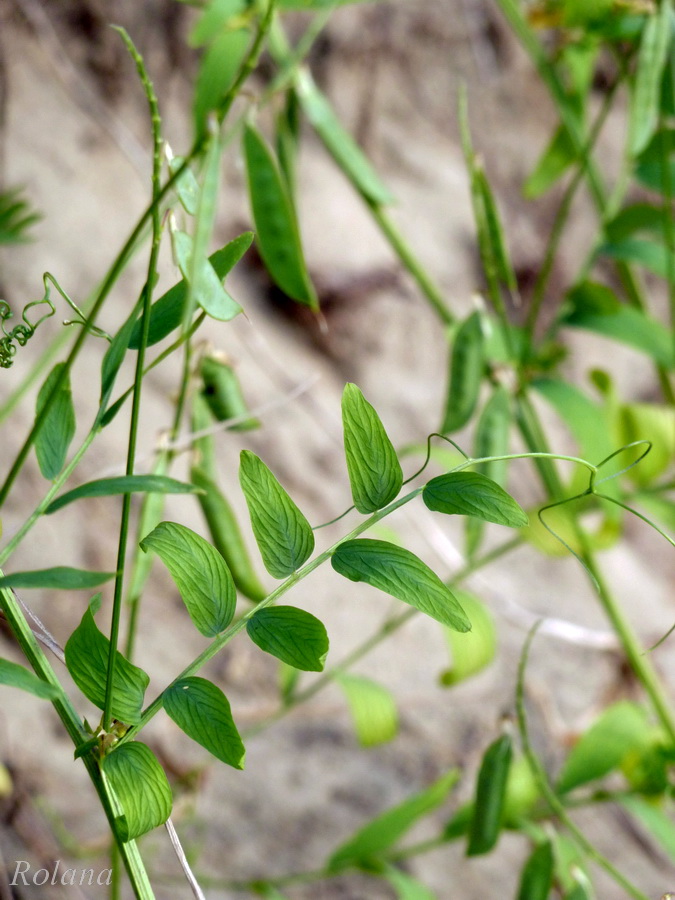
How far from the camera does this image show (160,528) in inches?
12.3

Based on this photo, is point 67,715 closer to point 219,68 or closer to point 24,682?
point 24,682

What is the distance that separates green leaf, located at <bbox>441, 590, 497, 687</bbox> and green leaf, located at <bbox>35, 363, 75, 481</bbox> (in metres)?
0.47

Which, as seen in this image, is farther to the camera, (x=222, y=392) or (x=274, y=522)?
(x=222, y=392)

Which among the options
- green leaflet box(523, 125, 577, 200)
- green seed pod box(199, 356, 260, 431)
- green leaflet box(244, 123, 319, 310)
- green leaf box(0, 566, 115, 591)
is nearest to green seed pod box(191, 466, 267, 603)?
green seed pod box(199, 356, 260, 431)

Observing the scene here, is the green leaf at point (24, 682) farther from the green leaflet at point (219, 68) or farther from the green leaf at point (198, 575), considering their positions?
the green leaflet at point (219, 68)

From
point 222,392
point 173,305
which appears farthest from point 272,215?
point 173,305

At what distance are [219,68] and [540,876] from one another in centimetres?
61

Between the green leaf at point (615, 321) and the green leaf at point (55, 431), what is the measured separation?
1.70 ft

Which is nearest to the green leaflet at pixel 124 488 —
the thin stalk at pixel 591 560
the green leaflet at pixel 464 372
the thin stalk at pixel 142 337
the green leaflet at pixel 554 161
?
the thin stalk at pixel 142 337

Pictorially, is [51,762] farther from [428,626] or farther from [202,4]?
[202,4]

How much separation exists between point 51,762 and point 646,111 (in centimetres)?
78

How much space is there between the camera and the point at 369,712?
743mm

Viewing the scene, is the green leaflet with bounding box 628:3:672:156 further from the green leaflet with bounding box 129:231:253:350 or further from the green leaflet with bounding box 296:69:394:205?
the green leaflet with bounding box 129:231:253:350

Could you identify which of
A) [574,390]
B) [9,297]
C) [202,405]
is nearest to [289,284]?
[202,405]
